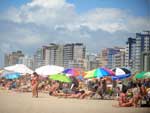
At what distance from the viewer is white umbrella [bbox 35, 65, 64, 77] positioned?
35.6 ft

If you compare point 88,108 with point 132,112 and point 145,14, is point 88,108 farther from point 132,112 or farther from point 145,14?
point 145,14

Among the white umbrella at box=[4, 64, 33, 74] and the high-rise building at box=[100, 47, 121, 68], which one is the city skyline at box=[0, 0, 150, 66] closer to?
the high-rise building at box=[100, 47, 121, 68]

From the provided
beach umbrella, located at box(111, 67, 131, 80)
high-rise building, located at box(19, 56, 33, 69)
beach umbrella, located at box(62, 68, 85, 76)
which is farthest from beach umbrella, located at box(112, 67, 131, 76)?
high-rise building, located at box(19, 56, 33, 69)

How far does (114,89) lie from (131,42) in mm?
926

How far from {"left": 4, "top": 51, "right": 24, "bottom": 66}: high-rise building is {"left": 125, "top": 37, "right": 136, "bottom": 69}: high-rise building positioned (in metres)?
1.73

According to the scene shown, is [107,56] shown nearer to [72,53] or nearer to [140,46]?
[72,53]

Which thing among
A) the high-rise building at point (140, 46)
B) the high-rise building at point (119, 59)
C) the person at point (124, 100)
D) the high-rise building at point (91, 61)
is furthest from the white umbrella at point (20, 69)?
the high-rise building at point (140, 46)

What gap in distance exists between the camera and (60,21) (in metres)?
10.8

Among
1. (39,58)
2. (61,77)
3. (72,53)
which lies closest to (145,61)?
(72,53)

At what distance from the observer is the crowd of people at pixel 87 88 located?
1109 centimetres

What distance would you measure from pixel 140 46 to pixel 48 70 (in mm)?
1619

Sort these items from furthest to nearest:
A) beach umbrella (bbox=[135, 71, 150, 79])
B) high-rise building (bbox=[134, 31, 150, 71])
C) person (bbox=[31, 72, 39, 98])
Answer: beach umbrella (bbox=[135, 71, 150, 79]) < high-rise building (bbox=[134, 31, 150, 71]) < person (bbox=[31, 72, 39, 98])

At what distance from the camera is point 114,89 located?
1163 cm

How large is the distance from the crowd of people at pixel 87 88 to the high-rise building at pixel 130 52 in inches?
16.0
